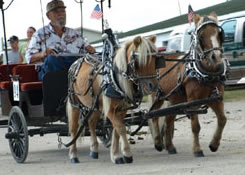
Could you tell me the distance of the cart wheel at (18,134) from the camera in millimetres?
10453

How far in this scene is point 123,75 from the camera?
9156 mm

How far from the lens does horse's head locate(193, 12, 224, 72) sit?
9.57 metres

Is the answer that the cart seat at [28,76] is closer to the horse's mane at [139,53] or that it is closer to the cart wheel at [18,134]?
the cart wheel at [18,134]

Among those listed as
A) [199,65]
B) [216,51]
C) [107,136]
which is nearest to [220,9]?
[107,136]

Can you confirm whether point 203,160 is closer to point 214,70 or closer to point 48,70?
point 214,70

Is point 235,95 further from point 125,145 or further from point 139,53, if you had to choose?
point 139,53

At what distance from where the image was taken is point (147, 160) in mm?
9953

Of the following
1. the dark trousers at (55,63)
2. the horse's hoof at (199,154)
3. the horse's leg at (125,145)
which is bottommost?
the horse's hoof at (199,154)

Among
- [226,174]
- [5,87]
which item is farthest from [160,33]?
[226,174]

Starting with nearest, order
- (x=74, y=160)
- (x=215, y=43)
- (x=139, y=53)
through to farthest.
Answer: (x=139, y=53) < (x=215, y=43) < (x=74, y=160)

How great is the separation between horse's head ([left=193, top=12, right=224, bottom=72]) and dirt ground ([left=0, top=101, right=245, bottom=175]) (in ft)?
3.98

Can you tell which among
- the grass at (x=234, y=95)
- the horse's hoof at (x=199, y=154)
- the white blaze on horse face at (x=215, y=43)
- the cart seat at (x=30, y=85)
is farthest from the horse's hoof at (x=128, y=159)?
the grass at (x=234, y=95)

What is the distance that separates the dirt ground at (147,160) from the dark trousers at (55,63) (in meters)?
1.20

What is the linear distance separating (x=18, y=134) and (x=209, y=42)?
312cm
